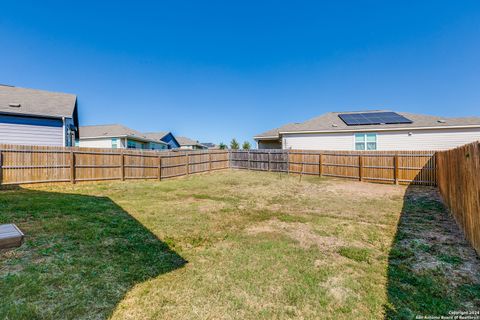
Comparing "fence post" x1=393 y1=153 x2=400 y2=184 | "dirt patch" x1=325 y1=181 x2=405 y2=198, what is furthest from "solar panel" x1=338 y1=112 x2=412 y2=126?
"dirt patch" x1=325 y1=181 x2=405 y2=198

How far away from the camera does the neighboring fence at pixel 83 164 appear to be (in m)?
8.46

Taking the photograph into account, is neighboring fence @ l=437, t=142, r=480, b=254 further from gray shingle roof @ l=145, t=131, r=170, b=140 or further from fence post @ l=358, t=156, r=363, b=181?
gray shingle roof @ l=145, t=131, r=170, b=140

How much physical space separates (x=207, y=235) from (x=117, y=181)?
28.0 ft

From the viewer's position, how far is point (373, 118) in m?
16.1

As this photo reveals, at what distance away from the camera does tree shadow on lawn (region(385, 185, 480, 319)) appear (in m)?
2.42

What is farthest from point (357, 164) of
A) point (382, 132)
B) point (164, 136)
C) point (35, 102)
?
point (164, 136)

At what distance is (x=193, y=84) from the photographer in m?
24.6

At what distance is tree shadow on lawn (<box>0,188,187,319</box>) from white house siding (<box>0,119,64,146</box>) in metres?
6.72

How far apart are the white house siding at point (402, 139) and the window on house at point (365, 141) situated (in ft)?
0.75

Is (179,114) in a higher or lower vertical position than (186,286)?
higher

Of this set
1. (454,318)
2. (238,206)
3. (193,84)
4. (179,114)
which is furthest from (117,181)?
(179,114)

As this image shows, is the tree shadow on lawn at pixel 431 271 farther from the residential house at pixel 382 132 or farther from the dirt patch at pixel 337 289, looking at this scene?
the residential house at pixel 382 132

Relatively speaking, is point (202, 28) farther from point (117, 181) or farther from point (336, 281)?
point (336, 281)

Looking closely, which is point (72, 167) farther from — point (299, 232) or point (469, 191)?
point (469, 191)
